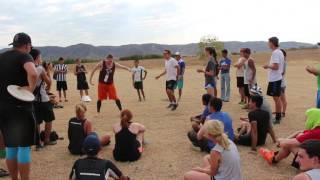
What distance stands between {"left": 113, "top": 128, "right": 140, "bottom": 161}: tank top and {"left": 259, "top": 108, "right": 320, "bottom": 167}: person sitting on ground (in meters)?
2.12

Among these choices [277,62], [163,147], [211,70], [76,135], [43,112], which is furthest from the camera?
[211,70]

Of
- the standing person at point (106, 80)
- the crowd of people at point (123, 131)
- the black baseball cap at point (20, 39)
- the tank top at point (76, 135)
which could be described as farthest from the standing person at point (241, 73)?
the black baseball cap at point (20, 39)

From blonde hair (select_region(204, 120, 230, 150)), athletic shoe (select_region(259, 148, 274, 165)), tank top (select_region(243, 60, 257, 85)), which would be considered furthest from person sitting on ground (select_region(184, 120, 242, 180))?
tank top (select_region(243, 60, 257, 85))

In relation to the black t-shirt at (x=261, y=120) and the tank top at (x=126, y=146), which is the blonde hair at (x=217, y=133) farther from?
the black t-shirt at (x=261, y=120)

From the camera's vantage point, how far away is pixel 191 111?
43.4ft

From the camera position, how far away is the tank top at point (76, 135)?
311 inches

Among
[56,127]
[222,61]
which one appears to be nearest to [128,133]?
[56,127]

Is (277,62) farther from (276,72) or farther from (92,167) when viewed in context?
(92,167)

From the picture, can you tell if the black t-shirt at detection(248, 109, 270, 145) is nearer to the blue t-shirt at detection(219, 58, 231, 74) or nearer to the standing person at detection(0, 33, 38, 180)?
the standing person at detection(0, 33, 38, 180)

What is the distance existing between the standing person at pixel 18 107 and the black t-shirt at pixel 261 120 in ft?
12.8

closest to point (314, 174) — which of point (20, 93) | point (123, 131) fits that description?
point (20, 93)

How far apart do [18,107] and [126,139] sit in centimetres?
227

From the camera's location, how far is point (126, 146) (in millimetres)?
7523

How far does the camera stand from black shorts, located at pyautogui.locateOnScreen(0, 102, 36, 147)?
5.55m
